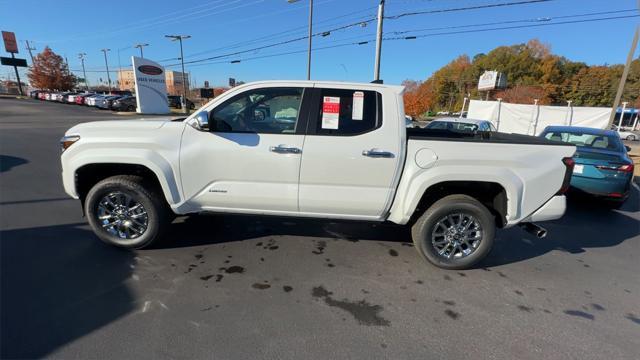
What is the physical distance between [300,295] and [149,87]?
30.6 metres

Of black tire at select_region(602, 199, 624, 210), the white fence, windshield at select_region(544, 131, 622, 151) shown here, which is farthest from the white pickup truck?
the white fence

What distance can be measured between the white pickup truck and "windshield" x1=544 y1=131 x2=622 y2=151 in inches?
143

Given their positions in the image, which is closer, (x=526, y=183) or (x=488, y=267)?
(x=526, y=183)

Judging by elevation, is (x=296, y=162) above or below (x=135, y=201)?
above

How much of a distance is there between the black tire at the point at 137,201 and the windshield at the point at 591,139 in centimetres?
665

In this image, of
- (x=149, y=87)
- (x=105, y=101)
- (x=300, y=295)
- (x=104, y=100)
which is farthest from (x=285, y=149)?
(x=104, y=100)

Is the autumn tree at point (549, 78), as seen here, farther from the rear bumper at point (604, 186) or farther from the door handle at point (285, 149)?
the door handle at point (285, 149)

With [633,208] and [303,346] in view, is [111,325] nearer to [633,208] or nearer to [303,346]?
[303,346]

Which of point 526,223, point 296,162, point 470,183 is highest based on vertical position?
point 296,162

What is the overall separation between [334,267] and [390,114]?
1.73 metres

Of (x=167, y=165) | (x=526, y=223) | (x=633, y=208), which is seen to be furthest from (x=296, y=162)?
(x=633, y=208)

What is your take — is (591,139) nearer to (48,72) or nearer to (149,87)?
(149,87)

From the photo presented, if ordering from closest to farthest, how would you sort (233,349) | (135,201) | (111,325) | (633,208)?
(233,349), (111,325), (135,201), (633,208)

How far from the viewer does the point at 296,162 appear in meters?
3.15
